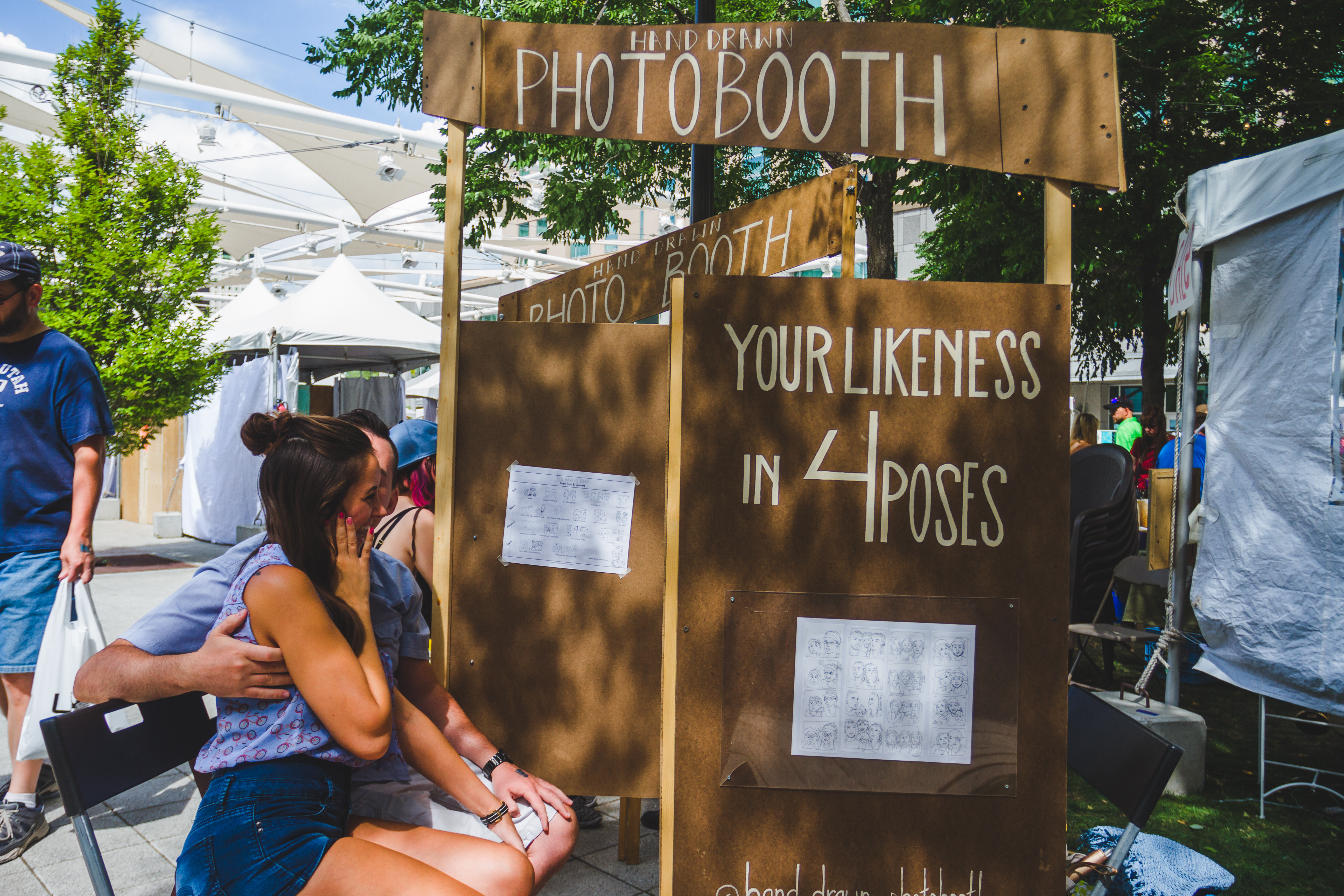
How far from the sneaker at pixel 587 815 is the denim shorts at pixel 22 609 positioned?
83.7 inches

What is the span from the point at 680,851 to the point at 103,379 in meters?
8.23

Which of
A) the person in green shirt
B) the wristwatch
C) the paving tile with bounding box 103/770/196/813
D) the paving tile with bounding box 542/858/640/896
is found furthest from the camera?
the person in green shirt

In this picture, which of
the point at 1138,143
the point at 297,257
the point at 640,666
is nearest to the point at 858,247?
the point at 1138,143

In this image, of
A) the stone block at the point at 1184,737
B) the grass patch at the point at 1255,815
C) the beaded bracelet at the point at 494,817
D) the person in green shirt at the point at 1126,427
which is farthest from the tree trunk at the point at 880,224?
the beaded bracelet at the point at 494,817

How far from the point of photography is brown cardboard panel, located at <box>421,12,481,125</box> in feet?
8.34

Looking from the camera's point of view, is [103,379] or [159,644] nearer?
[159,644]

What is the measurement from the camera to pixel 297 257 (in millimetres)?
18297

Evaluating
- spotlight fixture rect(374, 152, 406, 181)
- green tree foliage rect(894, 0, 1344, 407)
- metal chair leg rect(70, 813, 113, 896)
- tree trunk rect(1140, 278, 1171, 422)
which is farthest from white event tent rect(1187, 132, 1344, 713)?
spotlight fixture rect(374, 152, 406, 181)

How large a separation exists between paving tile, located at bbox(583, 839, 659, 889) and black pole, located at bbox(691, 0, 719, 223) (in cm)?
258

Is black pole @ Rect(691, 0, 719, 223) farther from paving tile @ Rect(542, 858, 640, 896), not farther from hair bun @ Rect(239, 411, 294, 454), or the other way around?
paving tile @ Rect(542, 858, 640, 896)

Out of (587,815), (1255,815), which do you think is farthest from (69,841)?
(1255,815)

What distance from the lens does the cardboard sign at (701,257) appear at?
9.21 feet

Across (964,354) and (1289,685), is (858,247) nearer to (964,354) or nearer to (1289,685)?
(1289,685)

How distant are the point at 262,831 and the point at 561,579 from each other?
102 centimetres
